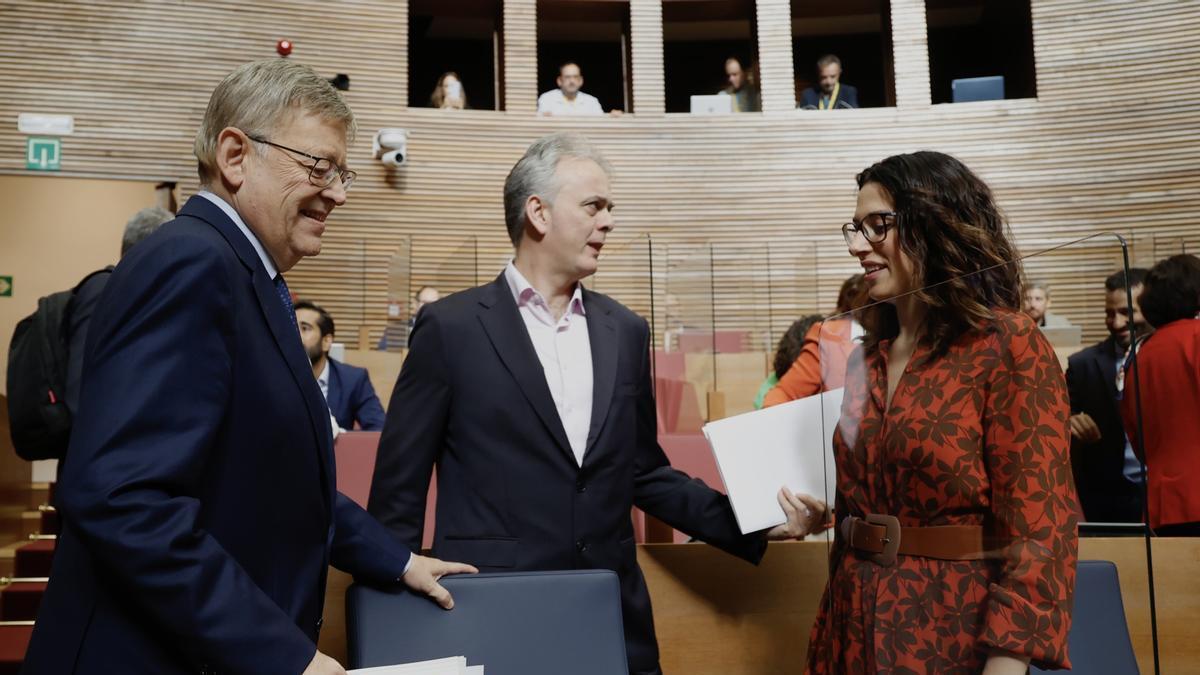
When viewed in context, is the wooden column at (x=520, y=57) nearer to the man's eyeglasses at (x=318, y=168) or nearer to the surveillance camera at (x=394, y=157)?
the surveillance camera at (x=394, y=157)

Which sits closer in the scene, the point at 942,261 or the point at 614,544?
the point at 942,261

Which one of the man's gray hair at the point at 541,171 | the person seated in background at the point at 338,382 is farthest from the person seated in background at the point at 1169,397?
the person seated in background at the point at 338,382

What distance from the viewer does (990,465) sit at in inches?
45.8

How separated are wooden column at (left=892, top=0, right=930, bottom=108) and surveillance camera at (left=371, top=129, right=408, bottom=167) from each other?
4.78 meters

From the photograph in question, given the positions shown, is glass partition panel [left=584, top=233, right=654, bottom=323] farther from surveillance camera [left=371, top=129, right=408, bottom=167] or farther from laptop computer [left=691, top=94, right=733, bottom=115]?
surveillance camera [left=371, top=129, right=408, bottom=167]

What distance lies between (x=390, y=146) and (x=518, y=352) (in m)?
7.99

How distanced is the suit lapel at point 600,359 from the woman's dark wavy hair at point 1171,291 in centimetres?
90

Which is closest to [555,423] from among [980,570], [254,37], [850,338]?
[850,338]

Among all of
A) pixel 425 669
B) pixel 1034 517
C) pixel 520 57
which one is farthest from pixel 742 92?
pixel 425 669

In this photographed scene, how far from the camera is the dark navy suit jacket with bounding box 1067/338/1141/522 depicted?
3.27ft

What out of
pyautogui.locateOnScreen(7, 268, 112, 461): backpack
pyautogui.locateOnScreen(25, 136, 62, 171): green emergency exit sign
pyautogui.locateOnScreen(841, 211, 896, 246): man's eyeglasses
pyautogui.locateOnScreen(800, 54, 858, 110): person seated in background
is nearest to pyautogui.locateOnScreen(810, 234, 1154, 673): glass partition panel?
pyautogui.locateOnScreen(841, 211, 896, 246): man's eyeglasses

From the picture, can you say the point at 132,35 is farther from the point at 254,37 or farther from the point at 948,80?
the point at 948,80

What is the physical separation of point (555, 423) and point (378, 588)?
1.49ft

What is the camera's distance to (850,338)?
53.0 inches
